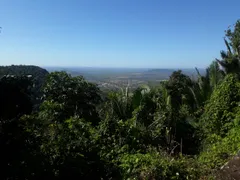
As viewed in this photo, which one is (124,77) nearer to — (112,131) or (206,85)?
(206,85)

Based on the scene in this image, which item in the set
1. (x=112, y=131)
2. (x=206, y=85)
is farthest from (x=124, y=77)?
(x=112, y=131)

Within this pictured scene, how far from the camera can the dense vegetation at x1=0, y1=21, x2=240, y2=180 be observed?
4637 mm

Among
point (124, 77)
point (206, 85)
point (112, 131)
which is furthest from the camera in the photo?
point (124, 77)

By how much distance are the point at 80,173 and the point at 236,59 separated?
8.78 metres

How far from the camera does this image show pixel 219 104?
8086 mm

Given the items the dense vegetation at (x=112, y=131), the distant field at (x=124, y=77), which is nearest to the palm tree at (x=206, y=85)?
the dense vegetation at (x=112, y=131)

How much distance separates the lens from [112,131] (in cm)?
674

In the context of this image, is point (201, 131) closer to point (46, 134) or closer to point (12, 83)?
point (46, 134)

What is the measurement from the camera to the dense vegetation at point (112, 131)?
4637 millimetres

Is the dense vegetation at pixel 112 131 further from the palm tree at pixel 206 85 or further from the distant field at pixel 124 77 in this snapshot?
the distant field at pixel 124 77

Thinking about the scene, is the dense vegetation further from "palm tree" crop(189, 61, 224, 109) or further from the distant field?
the distant field

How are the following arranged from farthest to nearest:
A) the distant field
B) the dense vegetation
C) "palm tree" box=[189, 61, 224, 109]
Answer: the distant field
"palm tree" box=[189, 61, 224, 109]
the dense vegetation

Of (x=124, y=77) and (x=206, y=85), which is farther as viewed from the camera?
(x=124, y=77)

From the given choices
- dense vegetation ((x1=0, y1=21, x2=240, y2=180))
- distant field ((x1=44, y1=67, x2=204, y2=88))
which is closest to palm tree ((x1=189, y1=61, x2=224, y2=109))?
dense vegetation ((x1=0, y1=21, x2=240, y2=180))
